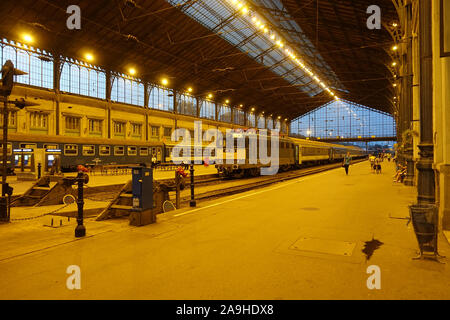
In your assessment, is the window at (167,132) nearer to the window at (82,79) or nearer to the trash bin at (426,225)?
the window at (82,79)

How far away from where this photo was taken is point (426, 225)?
4.55 metres

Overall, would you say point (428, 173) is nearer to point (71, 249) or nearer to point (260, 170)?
point (71, 249)

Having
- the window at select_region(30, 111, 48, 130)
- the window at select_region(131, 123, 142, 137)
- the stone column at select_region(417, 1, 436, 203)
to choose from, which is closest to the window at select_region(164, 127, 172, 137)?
the window at select_region(131, 123, 142, 137)

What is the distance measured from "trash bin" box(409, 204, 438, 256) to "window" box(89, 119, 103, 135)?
3722 cm

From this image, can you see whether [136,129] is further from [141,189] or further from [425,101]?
[425,101]

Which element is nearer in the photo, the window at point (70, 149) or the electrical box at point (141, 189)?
the electrical box at point (141, 189)

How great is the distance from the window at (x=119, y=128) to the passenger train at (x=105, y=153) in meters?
6.54

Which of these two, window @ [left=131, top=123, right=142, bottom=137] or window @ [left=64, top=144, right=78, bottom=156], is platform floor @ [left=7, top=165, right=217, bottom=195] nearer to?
window @ [left=64, top=144, right=78, bottom=156]

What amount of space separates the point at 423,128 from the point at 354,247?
2.75m

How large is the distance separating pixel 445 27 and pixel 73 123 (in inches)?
1418

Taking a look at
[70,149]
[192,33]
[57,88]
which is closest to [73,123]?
[57,88]

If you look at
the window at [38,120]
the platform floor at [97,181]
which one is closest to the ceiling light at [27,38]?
the window at [38,120]

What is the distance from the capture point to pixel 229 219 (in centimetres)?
761

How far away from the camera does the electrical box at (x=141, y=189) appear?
6957mm
